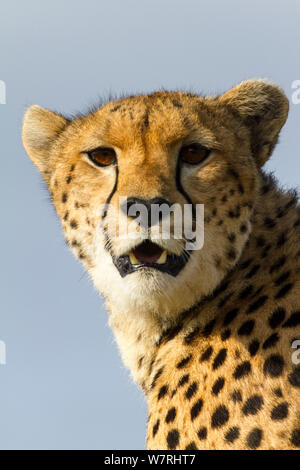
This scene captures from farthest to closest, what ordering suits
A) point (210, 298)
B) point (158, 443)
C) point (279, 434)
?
point (210, 298), point (158, 443), point (279, 434)

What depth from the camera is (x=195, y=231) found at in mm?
4051

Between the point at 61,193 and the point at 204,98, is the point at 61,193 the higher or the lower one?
the lower one

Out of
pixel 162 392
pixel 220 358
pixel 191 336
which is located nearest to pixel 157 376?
pixel 162 392

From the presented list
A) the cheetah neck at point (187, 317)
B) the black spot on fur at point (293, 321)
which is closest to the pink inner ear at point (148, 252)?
the cheetah neck at point (187, 317)

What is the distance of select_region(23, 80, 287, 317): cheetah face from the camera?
13.2 ft

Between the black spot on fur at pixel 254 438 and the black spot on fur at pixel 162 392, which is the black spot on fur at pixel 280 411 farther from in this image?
the black spot on fur at pixel 162 392

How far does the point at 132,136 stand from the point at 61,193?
531 millimetres

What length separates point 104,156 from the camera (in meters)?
4.37

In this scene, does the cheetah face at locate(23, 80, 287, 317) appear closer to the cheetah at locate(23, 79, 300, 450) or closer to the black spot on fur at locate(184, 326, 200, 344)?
the cheetah at locate(23, 79, 300, 450)

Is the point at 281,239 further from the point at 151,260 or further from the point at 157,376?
the point at 157,376

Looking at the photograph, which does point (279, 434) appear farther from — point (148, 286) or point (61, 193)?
point (61, 193)

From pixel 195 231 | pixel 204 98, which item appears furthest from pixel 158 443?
pixel 204 98

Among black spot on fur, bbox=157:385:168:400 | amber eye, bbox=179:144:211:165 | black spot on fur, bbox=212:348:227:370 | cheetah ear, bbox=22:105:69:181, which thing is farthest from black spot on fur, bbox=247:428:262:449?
cheetah ear, bbox=22:105:69:181

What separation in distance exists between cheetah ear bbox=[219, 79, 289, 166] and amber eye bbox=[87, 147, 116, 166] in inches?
27.8
